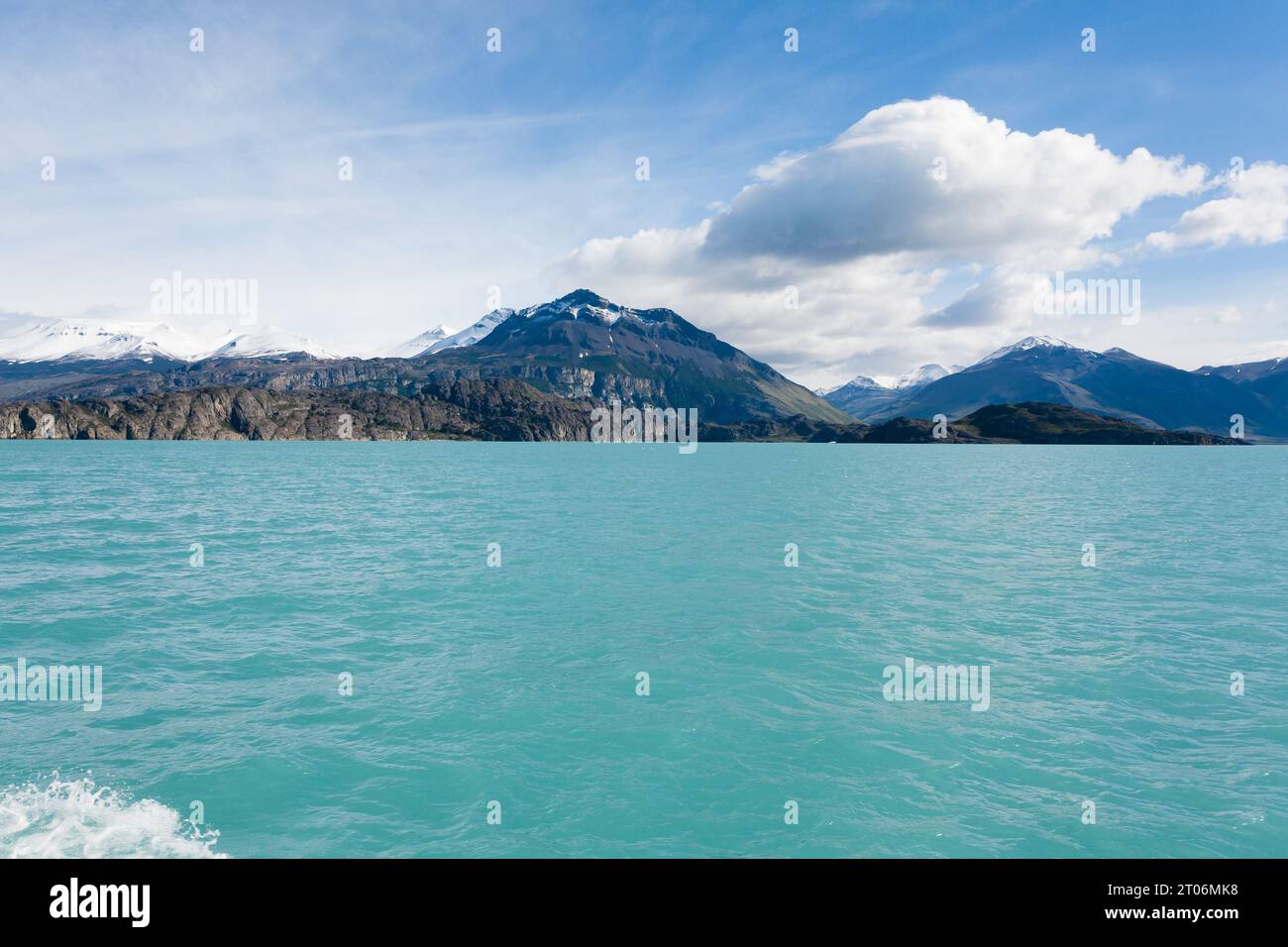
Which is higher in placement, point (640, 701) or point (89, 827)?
point (89, 827)

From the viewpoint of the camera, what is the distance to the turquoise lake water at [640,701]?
1747 cm

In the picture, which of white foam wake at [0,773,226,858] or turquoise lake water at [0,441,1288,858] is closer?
white foam wake at [0,773,226,858]

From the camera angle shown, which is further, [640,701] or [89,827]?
[640,701]

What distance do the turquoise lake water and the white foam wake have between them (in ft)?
0.30

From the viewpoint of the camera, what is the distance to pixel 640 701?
25328mm

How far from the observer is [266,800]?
1844cm

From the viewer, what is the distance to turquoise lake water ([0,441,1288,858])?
17469mm

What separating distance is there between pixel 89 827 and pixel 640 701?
54.2 ft

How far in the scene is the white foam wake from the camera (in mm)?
15938

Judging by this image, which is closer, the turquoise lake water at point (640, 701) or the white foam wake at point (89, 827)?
the white foam wake at point (89, 827)

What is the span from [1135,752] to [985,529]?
173ft

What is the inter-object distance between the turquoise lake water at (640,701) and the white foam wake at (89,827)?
9 centimetres

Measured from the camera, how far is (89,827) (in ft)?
54.5
